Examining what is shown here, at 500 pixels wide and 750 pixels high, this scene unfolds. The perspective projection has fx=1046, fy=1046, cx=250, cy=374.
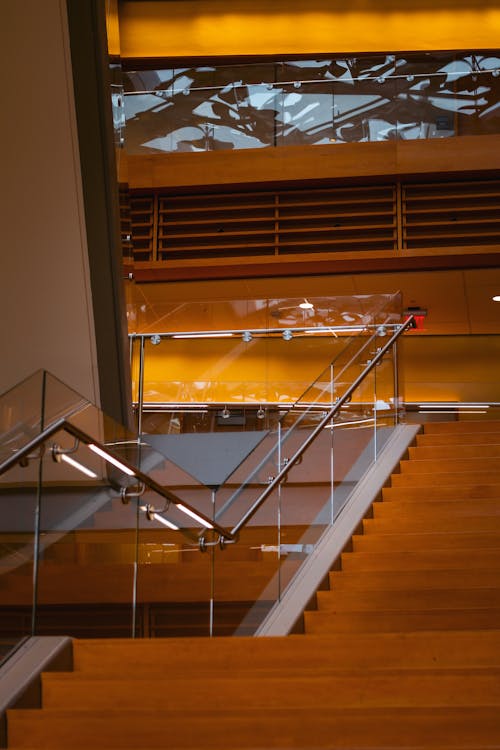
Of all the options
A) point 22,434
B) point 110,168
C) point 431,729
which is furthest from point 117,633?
point 110,168

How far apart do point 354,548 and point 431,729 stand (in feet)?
9.17

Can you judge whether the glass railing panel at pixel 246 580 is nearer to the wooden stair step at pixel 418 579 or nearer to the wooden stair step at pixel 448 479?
the wooden stair step at pixel 418 579

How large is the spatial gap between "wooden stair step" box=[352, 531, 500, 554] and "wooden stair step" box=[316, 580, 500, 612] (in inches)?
18.9

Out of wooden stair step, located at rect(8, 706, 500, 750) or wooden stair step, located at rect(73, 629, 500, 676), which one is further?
wooden stair step, located at rect(73, 629, 500, 676)

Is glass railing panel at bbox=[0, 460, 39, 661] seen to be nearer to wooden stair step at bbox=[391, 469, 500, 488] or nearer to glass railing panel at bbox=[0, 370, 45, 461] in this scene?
glass railing panel at bbox=[0, 370, 45, 461]

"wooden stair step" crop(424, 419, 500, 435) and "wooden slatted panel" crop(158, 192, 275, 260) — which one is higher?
"wooden slatted panel" crop(158, 192, 275, 260)

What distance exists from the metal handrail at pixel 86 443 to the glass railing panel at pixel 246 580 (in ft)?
1.33

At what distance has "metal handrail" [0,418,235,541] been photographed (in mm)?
3527

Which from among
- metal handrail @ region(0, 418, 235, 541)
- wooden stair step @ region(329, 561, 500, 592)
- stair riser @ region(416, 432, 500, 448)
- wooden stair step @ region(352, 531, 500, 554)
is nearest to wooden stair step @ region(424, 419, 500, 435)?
stair riser @ region(416, 432, 500, 448)

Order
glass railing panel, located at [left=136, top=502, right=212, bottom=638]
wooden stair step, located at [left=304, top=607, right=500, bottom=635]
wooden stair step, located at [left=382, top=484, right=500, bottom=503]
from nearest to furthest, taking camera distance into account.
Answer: glass railing panel, located at [left=136, top=502, right=212, bottom=638], wooden stair step, located at [left=304, top=607, right=500, bottom=635], wooden stair step, located at [left=382, top=484, right=500, bottom=503]

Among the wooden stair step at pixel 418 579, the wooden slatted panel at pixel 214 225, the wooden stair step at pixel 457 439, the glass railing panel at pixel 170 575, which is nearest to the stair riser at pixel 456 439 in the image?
the wooden stair step at pixel 457 439

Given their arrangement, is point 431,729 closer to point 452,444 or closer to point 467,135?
point 452,444

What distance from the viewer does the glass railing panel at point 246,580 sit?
16.7 feet

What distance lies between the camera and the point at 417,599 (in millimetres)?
5133
